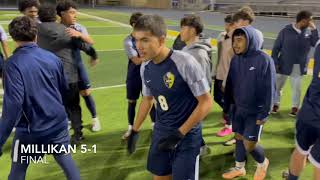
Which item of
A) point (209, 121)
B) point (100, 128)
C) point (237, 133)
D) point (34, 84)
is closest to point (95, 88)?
point (100, 128)

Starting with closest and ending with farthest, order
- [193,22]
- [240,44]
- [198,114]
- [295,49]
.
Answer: [198,114]
[240,44]
[193,22]
[295,49]

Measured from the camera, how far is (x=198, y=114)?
316 cm

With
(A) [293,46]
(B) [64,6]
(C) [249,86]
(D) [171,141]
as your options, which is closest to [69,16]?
(B) [64,6]

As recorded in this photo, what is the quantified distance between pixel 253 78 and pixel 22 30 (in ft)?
8.17

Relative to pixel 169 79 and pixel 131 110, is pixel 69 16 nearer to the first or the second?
pixel 131 110

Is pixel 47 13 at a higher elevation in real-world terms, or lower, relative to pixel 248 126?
higher

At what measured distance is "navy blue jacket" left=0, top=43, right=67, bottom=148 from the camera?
327 centimetres

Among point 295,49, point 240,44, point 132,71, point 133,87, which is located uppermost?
point 240,44

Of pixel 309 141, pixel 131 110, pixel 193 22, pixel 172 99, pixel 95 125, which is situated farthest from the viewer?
pixel 95 125

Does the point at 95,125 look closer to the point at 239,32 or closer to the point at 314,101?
the point at 239,32

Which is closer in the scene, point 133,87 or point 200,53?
point 200,53

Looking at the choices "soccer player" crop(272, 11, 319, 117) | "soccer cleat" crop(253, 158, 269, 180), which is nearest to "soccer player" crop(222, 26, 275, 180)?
"soccer cleat" crop(253, 158, 269, 180)

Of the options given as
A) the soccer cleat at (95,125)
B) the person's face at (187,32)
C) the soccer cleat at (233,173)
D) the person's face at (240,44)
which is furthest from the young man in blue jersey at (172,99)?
the soccer cleat at (95,125)

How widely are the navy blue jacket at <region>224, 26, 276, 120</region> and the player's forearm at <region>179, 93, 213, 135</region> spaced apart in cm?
130
